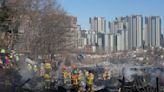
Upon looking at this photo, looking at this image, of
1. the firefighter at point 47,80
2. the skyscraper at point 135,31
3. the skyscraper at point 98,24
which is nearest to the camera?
the firefighter at point 47,80

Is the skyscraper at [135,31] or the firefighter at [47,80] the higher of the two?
the skyscraper at [135,31]

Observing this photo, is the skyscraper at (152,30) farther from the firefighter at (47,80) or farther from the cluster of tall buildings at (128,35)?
the firefighter at (47,80)

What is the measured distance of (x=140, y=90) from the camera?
56.8 feet

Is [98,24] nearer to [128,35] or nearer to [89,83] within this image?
[128,35]

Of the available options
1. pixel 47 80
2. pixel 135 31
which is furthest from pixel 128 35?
pixel 47 80

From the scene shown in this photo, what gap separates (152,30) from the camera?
112688 millimetres

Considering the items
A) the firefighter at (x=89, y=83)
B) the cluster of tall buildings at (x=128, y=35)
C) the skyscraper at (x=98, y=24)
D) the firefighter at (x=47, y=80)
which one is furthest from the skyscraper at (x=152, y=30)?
the firefighter at (x=89, y=83)

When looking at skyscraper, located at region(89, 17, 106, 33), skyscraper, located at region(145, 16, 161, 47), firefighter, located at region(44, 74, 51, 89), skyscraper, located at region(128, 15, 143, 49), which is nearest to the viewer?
firefighter, located at region(44, 74, 51, 89)

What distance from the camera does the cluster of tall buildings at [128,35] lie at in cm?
11211

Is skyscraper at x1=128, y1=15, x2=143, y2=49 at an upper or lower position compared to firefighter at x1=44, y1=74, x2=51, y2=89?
upper

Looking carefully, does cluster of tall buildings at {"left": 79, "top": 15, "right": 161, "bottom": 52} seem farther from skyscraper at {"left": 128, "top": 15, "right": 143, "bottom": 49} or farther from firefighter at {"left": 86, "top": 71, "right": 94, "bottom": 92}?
firefighter at {"left": 86, "top": 71, "right": 94, "bottom": 92}

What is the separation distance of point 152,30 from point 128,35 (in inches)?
363

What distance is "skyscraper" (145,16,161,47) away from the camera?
110 meters

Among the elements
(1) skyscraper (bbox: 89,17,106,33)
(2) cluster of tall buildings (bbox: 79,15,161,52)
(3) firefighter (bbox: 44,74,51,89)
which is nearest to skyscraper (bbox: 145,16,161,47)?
(2) cluster of tall buildings (bbox: 79,15,161,52)
